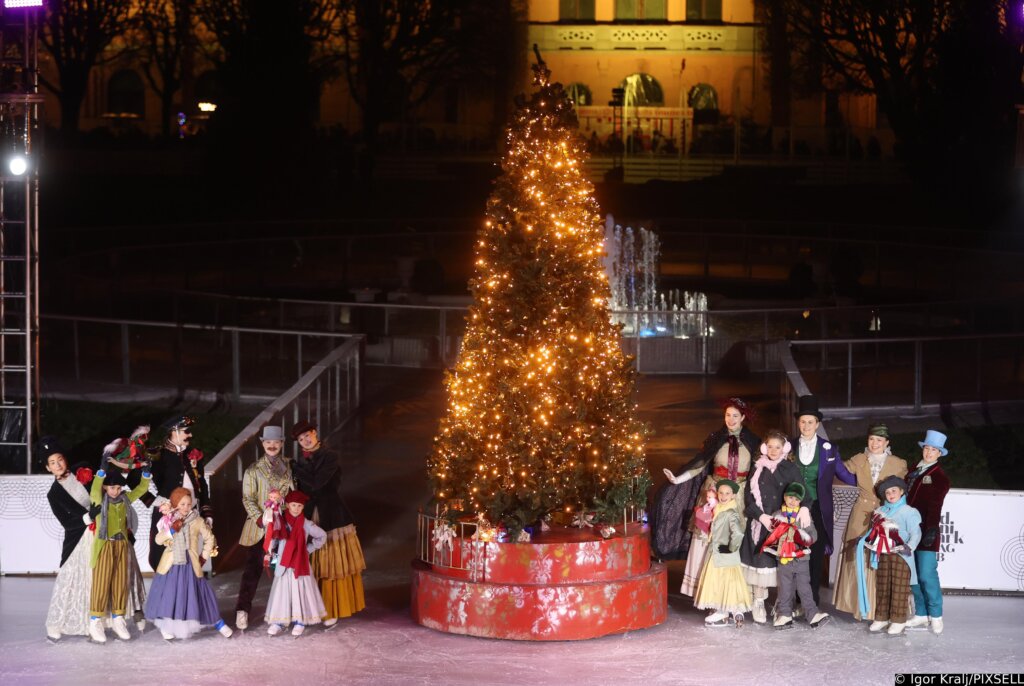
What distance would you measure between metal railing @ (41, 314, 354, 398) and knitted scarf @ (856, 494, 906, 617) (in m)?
8.64

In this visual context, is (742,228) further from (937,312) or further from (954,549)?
(954,549)

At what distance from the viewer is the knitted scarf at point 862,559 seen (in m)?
12.0

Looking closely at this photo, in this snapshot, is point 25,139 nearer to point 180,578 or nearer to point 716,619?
point 180,578

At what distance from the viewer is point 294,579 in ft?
38.9

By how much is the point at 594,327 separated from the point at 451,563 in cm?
195

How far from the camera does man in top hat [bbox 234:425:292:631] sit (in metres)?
12.0

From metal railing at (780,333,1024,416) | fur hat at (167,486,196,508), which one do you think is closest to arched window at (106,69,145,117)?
metal railing at (780,333,1024,416)

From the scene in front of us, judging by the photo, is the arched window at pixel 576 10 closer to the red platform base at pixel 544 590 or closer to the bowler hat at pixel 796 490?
the bowler hat at pixel 796 490

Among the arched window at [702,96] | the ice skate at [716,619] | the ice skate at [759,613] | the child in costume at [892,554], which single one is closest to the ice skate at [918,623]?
the child in costume at [892,554]

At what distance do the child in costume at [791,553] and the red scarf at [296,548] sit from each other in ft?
10.6

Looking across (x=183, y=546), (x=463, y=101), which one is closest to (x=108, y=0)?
(x=463, y=101)

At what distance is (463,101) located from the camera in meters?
69.7

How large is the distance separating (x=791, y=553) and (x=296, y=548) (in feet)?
11.4

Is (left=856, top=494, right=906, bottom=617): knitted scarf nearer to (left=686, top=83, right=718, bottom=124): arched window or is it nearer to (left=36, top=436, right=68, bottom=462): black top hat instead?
(left=36, top=436, right=68, bottom=462): black top hat
